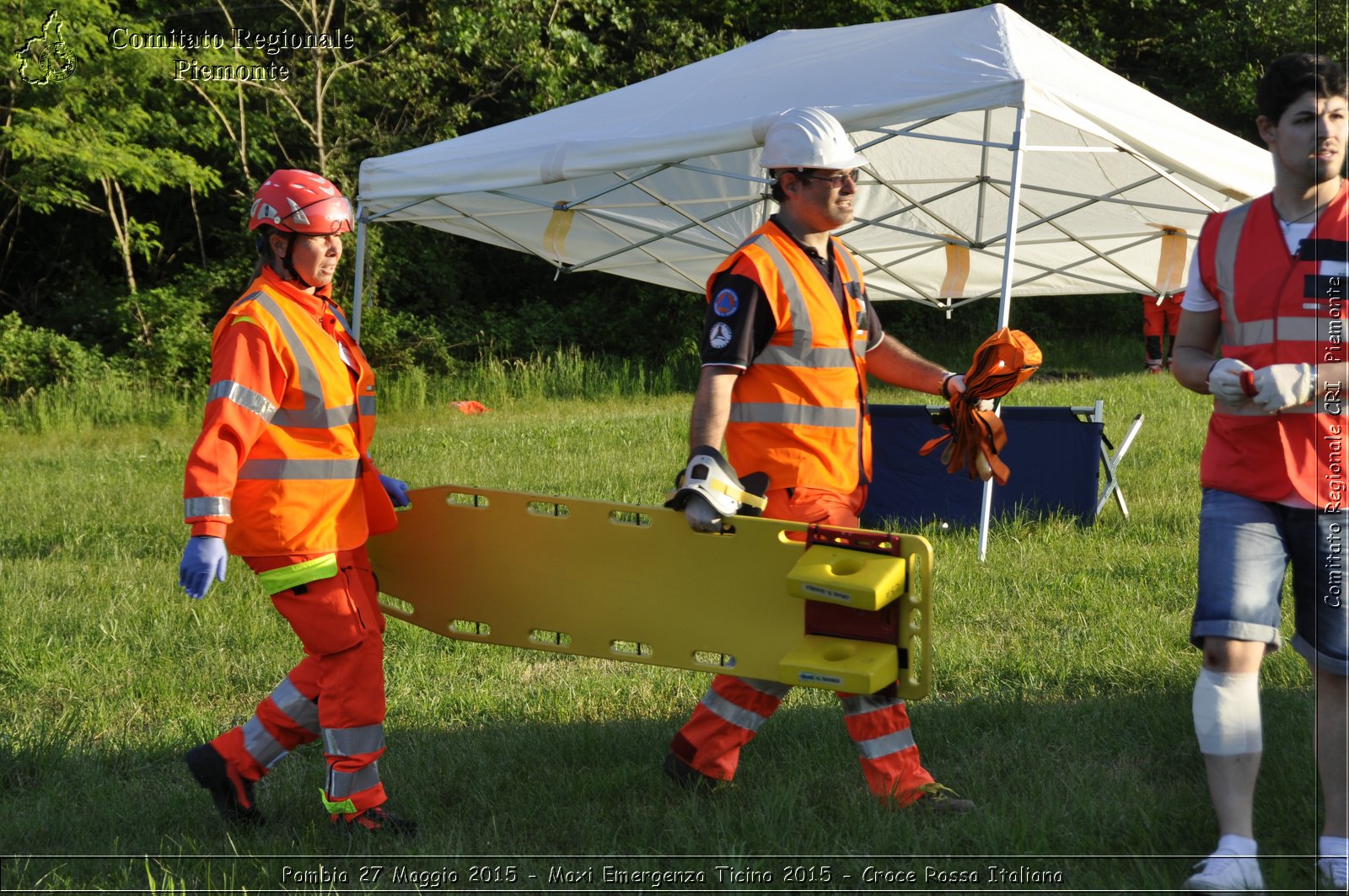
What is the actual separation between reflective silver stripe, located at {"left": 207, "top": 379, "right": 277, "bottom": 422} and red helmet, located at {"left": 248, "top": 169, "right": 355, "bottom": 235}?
1.59 feet

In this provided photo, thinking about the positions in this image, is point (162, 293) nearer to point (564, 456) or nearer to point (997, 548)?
point (564, 456)

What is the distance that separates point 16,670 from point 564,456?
587 cm

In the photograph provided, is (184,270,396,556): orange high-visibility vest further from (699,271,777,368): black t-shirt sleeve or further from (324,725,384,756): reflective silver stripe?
(699,271,777,368): black t-shirt sleeve

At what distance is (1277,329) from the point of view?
2.89 m

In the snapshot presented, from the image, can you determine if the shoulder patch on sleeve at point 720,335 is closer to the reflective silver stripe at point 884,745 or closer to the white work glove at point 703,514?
the white work glove at point 703,514

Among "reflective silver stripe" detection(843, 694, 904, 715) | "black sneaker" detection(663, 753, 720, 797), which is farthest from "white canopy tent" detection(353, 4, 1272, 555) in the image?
"black sneaker" detection(663, 753, 720, 797)

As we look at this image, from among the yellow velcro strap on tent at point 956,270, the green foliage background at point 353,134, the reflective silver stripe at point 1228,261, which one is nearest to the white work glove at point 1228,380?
the reflective silver stripe at point 1228,261

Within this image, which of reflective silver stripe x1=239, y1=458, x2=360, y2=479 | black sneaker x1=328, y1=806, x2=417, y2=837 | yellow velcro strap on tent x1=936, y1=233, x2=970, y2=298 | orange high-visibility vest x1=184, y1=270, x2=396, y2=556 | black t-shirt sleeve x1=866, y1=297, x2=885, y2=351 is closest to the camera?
orange high-visibility vest x1=184, y1=270, x2=396, y2=556

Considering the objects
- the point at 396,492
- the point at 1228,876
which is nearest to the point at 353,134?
the point at 396,492

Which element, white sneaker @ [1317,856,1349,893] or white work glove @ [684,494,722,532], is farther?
white work glove @ [684,494,722,532]

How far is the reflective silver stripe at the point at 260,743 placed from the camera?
375 centimetres

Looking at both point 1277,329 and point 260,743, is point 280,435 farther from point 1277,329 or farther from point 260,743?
point 1277,329

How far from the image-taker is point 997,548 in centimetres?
695

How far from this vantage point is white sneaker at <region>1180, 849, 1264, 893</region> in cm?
289
